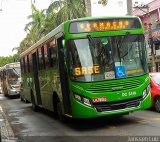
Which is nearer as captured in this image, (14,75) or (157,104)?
(157,104)

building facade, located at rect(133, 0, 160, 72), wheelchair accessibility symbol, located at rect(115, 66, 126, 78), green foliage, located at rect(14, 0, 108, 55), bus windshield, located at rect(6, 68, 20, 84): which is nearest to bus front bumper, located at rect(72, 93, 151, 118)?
wheelchair accessibility symbol, located at rect(115, 66, 126, 78)

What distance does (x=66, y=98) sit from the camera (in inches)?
449

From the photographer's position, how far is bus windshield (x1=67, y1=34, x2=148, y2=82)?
1064cm

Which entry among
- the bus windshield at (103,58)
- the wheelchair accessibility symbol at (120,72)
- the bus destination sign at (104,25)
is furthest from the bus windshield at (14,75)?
the wheelchair accessibility symbol at (120,72)

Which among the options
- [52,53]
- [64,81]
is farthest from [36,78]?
[64,81]

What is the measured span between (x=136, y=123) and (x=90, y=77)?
205cm

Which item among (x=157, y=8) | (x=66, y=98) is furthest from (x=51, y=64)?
(x=157, y=8)

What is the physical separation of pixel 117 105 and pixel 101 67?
110 cm

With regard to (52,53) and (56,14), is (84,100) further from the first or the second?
(56,14)

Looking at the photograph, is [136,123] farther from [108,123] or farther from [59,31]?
[59,31]

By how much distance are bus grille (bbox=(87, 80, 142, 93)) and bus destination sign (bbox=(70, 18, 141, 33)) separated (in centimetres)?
151

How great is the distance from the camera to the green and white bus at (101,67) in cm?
1060

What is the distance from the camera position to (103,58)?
10758 millimetres

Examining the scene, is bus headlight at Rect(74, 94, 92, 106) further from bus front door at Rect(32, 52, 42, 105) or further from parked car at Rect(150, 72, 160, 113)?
bus front door at Rect(32, 52, 42, 105)
